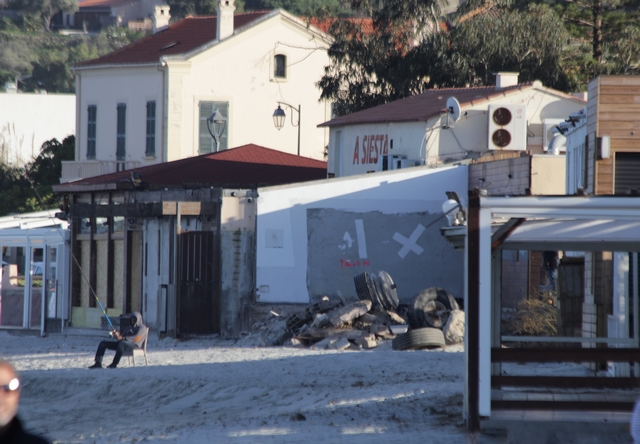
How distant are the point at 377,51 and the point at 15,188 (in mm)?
17243

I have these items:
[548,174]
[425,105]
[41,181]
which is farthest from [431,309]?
[41,181]

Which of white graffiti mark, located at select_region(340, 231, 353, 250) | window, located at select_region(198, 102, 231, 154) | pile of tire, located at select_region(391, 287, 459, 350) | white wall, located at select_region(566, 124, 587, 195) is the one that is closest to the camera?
white wall, located at select_region(566, 124, 587, 195)

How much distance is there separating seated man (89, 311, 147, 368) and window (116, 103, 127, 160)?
2080cm

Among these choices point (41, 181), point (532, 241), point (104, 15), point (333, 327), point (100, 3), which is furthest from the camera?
point (100, 3)

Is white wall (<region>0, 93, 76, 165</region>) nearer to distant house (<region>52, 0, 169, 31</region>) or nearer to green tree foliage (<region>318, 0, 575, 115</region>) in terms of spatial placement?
green tree foliage (<region>318, 0, 575, 115</region>)

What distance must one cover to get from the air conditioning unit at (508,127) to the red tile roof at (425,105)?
1304 mm

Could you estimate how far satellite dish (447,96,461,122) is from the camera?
2592 cm

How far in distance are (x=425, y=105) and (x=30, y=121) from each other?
38.0 m

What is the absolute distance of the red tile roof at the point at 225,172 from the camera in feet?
84.8

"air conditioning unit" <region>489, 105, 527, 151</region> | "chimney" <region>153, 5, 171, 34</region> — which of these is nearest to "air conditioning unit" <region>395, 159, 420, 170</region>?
"air conditioning unit" <region>489, 105, 527, 151</region>

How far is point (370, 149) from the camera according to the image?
2895 centimetres

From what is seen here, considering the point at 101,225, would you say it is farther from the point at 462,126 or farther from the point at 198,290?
the point at 462,126

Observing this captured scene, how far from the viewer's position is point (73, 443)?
12070 millimetres

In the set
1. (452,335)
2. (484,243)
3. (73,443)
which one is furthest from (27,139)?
(484,243)
